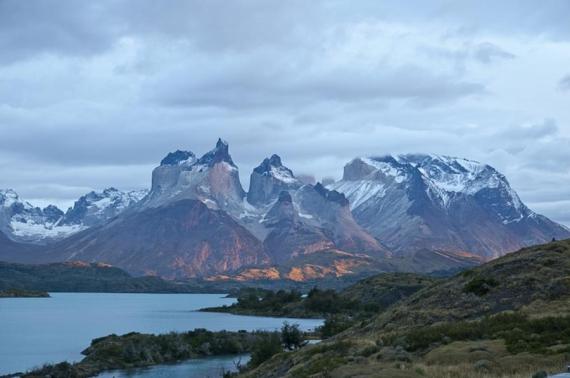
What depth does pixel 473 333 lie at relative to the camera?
4822cm

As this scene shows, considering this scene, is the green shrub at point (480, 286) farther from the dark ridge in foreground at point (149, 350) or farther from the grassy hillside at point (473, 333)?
the dark ridge in foreground at point (149, 350)

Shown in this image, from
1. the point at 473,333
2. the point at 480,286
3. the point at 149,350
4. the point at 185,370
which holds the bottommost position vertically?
the point at 185,370

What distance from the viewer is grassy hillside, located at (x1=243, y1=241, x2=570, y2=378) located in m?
37.7

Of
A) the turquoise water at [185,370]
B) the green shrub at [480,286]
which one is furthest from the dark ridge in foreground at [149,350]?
the green shrub at [480,286]

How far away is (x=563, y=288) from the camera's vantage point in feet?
203

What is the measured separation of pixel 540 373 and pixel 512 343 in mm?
13412

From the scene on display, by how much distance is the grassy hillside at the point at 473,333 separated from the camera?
37.7m

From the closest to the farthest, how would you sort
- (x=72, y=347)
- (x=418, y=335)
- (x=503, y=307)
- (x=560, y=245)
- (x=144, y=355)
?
(x=418, y=335), (x=503, y=307), (x=560, y=245), (x=144, y=355), (x=72, y=347)

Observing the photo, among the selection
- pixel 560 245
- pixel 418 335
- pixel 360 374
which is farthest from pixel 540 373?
pixel 560 245

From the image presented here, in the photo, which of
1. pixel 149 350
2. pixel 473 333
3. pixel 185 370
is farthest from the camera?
pixel 149 350

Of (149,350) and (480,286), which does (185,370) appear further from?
(480,286)

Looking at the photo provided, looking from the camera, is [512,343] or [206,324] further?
[206,324]

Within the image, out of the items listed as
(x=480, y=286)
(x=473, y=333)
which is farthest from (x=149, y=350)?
(x=473, y=333)

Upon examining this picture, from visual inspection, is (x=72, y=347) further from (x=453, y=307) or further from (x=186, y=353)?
(x=453, y=307)
